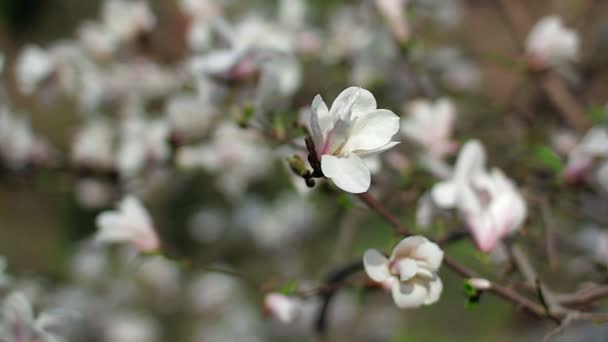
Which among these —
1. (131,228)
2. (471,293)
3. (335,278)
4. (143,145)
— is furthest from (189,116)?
(471,293)

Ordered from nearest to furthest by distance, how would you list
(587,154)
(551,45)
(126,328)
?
(587,154) < (551,45) < (126,328)

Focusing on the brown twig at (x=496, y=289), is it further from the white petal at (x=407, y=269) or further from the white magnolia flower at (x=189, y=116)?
the white magnolia flower at (x=189, y=116)

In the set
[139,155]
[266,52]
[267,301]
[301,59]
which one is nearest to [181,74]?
[301,59]

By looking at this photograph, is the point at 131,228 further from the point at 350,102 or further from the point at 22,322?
the point at 350,102

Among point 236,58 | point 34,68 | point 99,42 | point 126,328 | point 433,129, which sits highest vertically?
point 99,42

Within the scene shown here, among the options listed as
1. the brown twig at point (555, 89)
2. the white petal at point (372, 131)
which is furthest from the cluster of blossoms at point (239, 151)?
the brown twig at point (555, 89)

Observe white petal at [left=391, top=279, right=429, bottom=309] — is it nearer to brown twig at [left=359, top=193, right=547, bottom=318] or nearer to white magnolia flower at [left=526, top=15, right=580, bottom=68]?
brown twig at [left=359, top=193, right=547, bottom=318]
